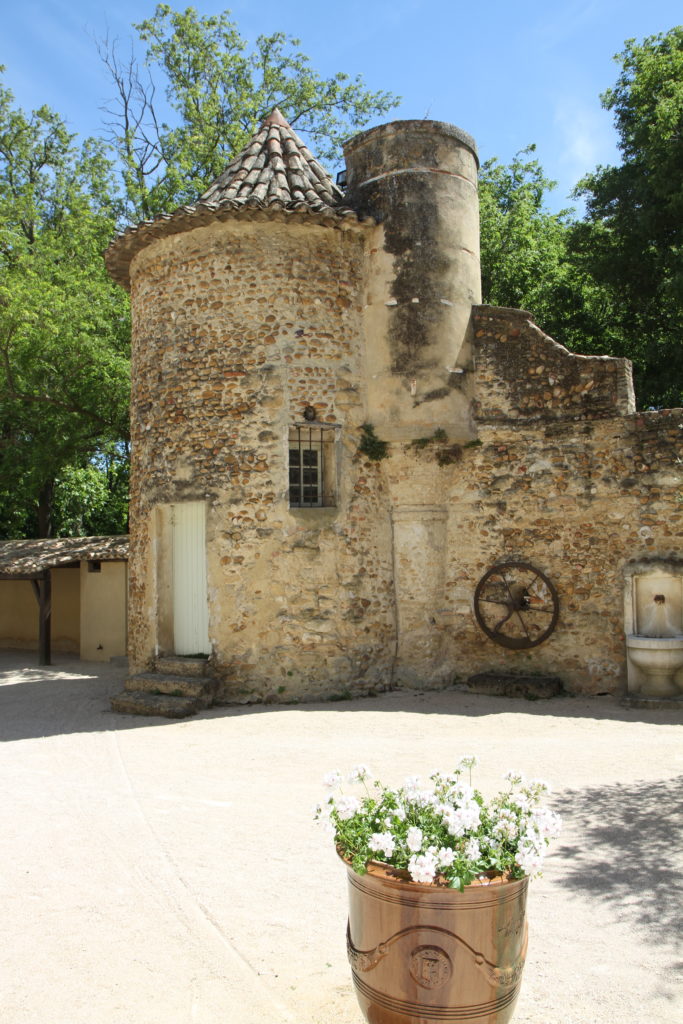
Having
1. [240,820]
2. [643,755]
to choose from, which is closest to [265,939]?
[240,820]

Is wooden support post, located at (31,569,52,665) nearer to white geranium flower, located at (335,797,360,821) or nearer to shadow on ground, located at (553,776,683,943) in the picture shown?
shadow on ground, located at (553,776,683,943)

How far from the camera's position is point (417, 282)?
1143 cm

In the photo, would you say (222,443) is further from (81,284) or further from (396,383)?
(81,284)

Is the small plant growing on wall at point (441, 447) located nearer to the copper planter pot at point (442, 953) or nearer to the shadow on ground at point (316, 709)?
the shadow on ground at point (316, 709)

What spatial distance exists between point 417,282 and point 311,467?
10.1 feet

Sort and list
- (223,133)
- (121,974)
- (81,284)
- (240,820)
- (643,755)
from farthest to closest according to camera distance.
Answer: (223,133) → (81,284) → (643,755) → (240,820) → (121,974)

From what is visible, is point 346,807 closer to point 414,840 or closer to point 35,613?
point 414,840

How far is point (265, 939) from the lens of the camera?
4.08 m

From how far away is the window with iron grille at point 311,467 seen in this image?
11.2 meters

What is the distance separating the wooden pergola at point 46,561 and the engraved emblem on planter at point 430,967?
44.3 ft

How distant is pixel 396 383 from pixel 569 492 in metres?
2.84

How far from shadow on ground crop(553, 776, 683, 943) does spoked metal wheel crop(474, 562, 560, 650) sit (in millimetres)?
4180

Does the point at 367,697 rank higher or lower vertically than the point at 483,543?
lower

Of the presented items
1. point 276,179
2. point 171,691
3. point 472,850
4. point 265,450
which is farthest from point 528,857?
point 276,179
